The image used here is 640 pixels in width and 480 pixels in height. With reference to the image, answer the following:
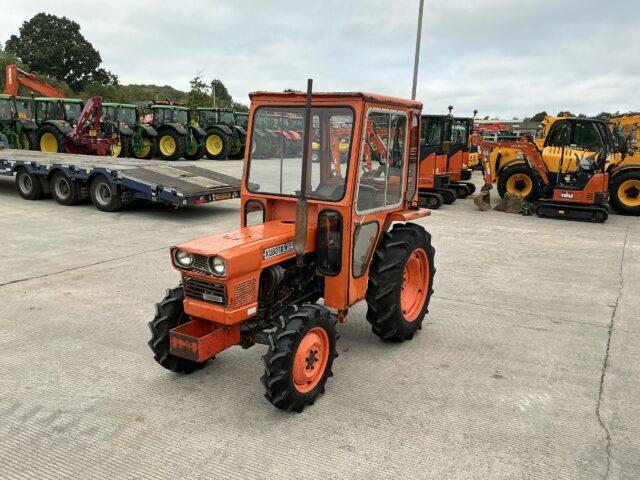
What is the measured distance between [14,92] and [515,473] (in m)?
20.6

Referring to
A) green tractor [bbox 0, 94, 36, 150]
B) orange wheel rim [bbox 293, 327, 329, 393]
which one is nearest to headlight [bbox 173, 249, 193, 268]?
orange wheel rim [bbox 293, 327, 329, 393]

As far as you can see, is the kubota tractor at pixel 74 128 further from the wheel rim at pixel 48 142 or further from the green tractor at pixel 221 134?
the green tractor at pixel 221 134

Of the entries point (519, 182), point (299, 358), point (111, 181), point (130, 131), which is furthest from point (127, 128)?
point (299, 358)

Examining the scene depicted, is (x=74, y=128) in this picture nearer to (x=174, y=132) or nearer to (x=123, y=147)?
(x=123, y=147)

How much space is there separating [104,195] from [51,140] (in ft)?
27.7

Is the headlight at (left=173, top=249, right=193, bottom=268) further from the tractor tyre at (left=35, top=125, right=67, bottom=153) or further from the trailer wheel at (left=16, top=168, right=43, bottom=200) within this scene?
the tractor tyre at (left=35, top=125, right=67, bottom=153)

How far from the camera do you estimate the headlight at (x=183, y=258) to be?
3574 millimetres

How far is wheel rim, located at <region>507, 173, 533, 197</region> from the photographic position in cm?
1285

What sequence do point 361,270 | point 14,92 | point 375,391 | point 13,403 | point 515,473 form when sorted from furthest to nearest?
1. point 14,92
2. point 361,270
3. point 375,391
4. point 13,403
5. point 515,473

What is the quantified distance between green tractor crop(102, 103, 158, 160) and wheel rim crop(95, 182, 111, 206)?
8.32 meters

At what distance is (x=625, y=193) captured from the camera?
40.7 feet

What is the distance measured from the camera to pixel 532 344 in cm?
485

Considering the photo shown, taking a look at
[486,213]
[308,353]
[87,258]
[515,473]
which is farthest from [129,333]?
[486,213]

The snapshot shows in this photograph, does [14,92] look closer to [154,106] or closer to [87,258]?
[154,106]
